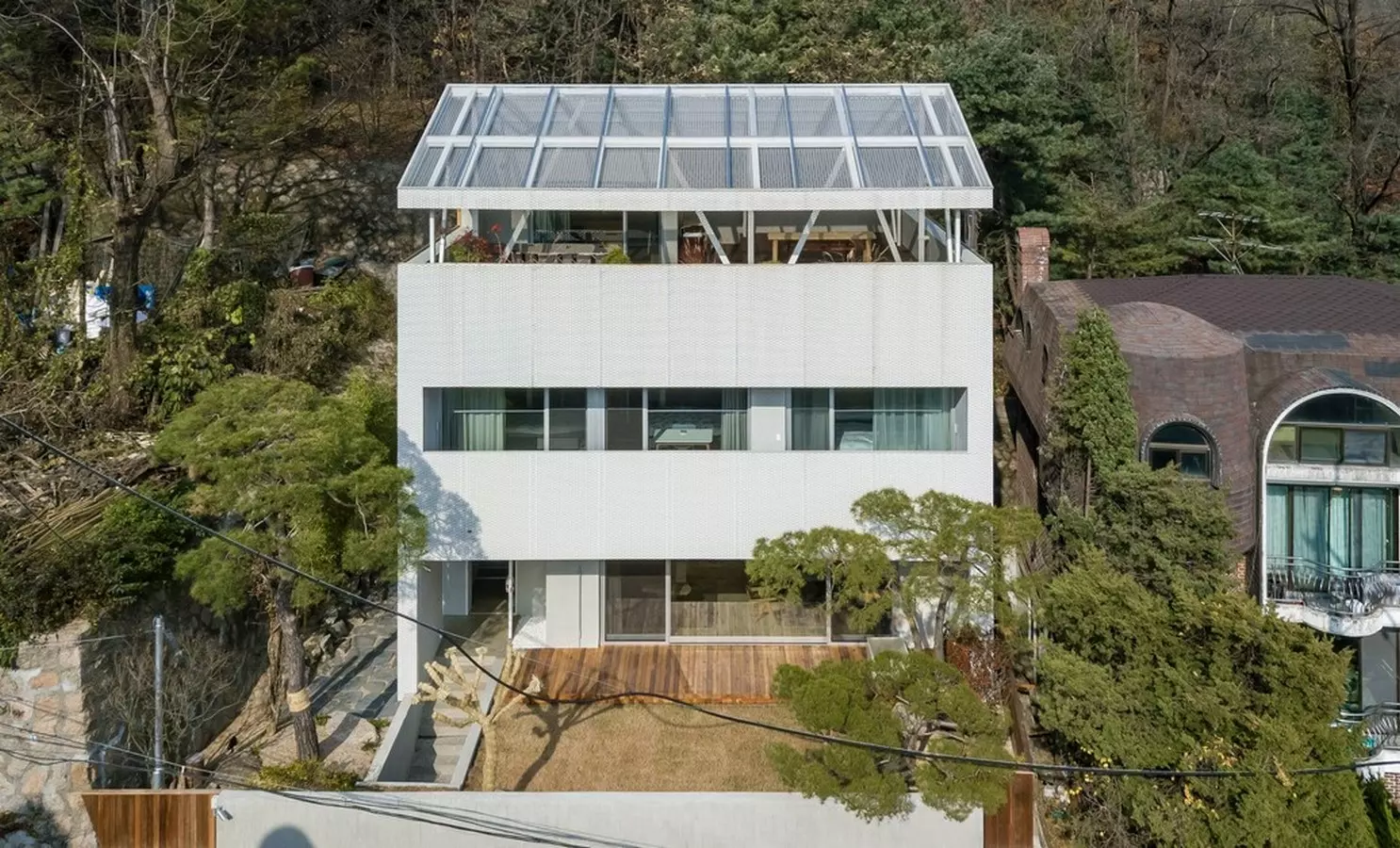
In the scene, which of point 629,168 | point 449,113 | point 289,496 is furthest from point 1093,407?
point 449,113

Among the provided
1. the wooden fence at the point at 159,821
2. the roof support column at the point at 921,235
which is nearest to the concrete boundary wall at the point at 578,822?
the wooden fence at the point at 159,821

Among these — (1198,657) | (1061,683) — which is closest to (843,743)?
(1061,683)

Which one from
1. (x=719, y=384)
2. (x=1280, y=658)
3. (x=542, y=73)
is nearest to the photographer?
(x=1280, y=658)

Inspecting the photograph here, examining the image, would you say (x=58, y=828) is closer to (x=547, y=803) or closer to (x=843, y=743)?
(x=547, y=803)

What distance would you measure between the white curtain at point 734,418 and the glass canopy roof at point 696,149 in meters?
2.97

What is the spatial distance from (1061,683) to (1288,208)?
1814 cm

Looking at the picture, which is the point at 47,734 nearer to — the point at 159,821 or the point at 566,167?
the point at 159,821

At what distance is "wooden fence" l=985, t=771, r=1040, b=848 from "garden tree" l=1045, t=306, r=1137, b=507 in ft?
17.5

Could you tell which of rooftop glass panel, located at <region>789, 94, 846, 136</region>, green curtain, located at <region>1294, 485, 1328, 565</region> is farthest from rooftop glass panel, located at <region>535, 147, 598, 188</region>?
green curtain, located at <region>1294, 485, 1328, 565</region>

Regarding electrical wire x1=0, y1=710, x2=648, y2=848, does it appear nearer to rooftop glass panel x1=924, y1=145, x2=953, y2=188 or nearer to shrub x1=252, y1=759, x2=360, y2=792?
shrub x1=252, y1=759, x2=360, y2=792

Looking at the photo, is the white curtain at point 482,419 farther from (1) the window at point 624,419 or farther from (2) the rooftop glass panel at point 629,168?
(2) the rooftop glass panel at point 629,168

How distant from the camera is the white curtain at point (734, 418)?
50.4 feet

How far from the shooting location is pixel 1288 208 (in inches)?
973

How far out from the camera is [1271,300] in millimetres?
17703
